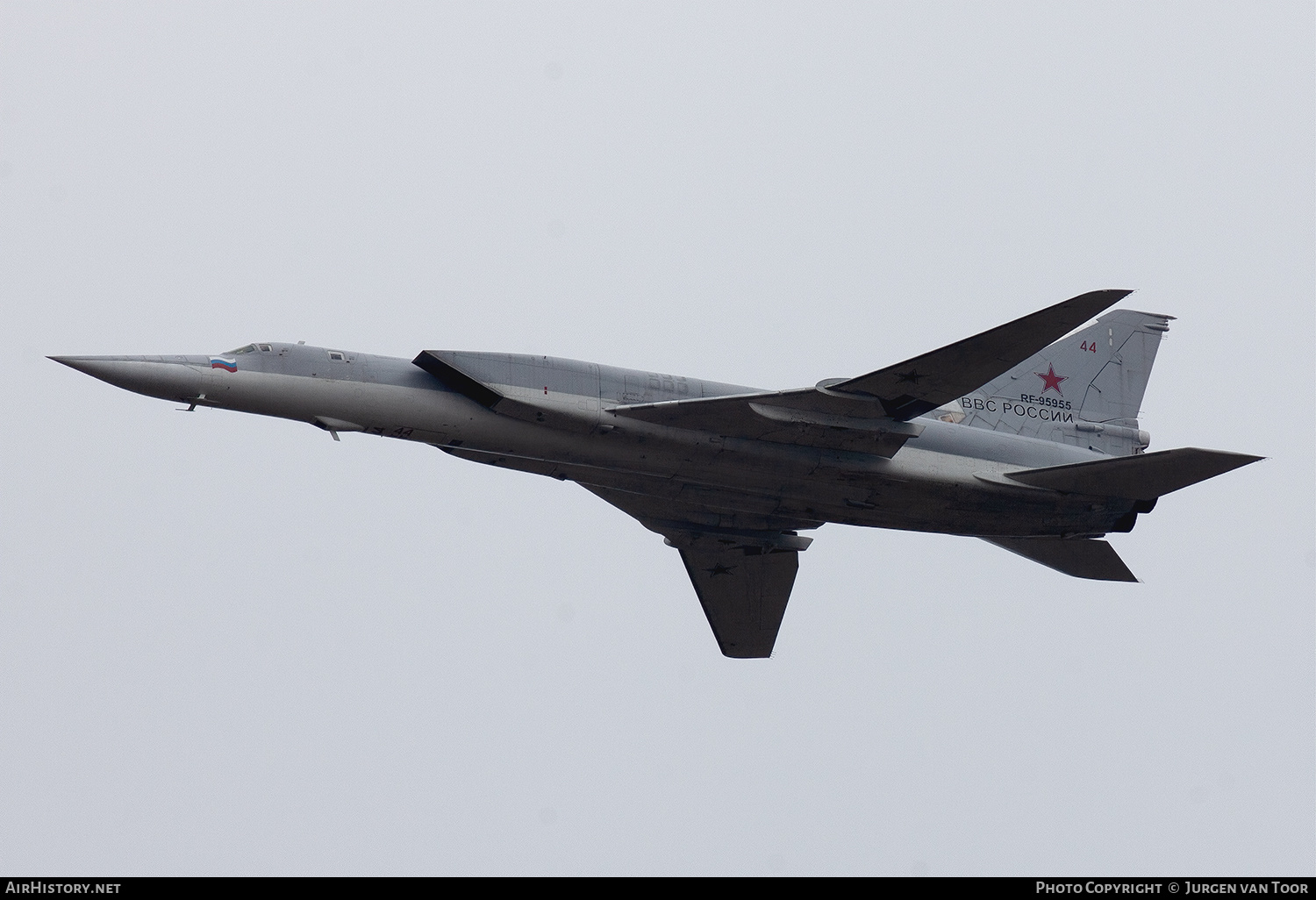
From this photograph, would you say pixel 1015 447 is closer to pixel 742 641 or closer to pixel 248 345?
pixel 742 641

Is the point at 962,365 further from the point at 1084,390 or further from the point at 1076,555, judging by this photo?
the point at 1076,555

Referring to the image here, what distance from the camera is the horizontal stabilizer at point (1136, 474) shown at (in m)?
23.6

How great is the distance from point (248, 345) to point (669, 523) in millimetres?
9199

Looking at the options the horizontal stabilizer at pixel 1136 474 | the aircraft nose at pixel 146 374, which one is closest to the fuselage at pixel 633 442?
the aircraft nose at pixel 146 374

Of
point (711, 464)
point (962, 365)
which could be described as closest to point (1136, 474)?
point (962, 365)

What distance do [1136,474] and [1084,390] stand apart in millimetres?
3017

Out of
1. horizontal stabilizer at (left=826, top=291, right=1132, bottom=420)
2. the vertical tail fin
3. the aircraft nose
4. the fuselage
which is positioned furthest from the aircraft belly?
the vertical tail fin

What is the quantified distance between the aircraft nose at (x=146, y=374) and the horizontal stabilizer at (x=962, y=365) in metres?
9.70

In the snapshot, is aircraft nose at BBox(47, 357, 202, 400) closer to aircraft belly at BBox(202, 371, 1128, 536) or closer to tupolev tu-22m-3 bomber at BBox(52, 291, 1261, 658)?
tupolev tu-22m-3 bomber at BBox(52, 291, 1261, 658)

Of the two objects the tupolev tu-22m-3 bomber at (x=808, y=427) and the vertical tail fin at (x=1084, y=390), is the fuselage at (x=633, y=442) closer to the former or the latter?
the tupolev tu-22m-3 bomber at (x=808, y=427)

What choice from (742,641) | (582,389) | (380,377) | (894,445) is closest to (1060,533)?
(894,445)

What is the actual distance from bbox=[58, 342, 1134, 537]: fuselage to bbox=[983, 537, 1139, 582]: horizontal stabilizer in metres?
1.08

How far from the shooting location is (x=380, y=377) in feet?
70.4

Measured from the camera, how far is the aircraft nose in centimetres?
1966
